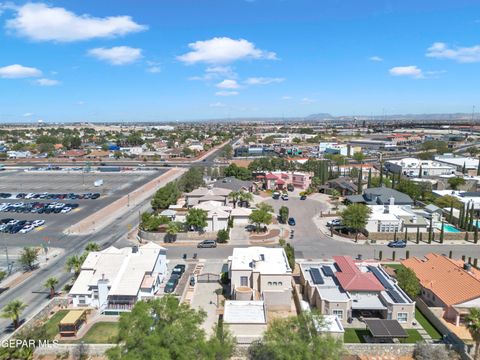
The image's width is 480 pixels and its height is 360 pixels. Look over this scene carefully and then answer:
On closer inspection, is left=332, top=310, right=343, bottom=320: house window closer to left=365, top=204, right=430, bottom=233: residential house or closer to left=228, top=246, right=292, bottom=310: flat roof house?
left=228, top=246, right=292, bottom=310: flat roof house

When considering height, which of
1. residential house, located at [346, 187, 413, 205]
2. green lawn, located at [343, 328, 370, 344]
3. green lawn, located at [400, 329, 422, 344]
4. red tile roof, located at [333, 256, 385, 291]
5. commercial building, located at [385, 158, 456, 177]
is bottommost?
green lawn, located at [400, 329, 422, 344]

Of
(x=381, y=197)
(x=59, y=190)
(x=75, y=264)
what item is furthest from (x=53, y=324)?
(x=59, y=190)

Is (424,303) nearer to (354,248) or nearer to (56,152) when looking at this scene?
(354,248)

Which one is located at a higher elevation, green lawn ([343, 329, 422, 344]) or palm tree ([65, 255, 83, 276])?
palm tree ([65, 255, 83, 276])

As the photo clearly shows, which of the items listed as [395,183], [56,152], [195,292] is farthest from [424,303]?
[56,152]

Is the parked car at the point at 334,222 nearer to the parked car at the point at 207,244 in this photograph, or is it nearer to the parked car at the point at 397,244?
the parked car at the point at 397,244

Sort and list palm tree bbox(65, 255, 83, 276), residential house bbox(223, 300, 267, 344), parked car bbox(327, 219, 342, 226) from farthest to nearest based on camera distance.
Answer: parked car bbox(327, 219, 342, 226), palm tree bbox(65, 255, 83, 276), residential house bbox(223, 300, 267, 344)

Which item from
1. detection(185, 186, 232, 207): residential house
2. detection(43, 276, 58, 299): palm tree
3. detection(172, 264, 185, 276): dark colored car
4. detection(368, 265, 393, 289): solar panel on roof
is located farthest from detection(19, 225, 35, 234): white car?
detection(368, 265, 393, 289): solar panel on roof

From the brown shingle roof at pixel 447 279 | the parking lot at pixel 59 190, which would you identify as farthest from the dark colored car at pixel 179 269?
the brown shingle roof at pixel 447 279
